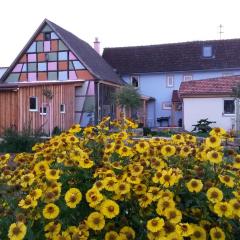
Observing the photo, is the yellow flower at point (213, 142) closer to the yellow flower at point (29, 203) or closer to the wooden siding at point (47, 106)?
the yellow flower at point (29, 203)

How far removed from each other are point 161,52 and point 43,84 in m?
16.8

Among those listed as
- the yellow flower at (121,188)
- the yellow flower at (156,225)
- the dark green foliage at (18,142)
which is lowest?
the dark green foliage at (18,142)

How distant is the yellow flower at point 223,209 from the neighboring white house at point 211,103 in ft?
74.1

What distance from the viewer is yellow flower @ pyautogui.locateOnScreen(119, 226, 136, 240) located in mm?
2211

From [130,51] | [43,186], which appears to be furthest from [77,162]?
[130,51]

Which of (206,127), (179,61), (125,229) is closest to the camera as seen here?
(125,229)

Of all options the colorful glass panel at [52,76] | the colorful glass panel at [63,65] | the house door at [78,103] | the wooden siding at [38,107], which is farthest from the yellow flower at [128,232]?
the colorful glass panel at [52,76]

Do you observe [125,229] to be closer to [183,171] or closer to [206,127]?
[183,171]

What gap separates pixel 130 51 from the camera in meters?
38.8

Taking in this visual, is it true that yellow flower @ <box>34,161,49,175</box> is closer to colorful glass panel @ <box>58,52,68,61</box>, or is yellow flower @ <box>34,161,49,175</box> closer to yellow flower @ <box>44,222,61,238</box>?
yellow flower @ <box>44,222,61,238</box>

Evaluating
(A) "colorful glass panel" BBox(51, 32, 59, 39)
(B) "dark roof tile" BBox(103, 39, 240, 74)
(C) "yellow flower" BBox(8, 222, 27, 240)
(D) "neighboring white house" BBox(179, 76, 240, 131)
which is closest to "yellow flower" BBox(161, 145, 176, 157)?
(C) "yellow flower" BBox(8, 222, 27, 240)

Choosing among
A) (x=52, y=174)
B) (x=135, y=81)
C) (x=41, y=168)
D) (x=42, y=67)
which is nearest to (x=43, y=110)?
(x=42, y=67)

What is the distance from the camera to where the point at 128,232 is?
2.22 metres

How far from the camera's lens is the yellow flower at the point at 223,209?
215cm
